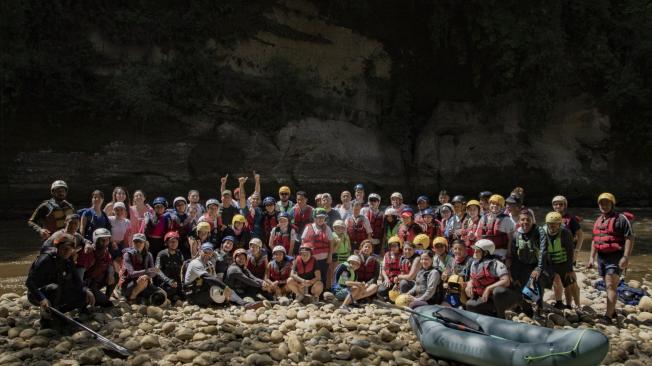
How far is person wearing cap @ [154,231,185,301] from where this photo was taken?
279 inches

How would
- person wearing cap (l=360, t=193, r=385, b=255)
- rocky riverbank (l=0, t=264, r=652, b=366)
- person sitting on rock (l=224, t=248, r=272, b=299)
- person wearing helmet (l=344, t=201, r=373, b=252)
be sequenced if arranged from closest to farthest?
rocky riverbank (l=0, t=264, r=652, b=366) → person sitting on rock (l=224, t=248, r=272, b=299) → person wearing helmet (l=344, t=201, r=373, b=252) → person wearing cap (l=360, t=193, r=385, b=255)

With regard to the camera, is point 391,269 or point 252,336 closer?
point 252,336

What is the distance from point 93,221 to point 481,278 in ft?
16.8

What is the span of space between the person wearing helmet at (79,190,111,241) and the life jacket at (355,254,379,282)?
3549 mm

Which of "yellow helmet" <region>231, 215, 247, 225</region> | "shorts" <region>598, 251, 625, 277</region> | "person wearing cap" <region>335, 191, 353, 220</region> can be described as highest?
"person wearing cap" <region>335, 191, 353, 220</region>

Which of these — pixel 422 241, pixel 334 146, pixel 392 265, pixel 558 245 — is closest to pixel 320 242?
pixel 392 265

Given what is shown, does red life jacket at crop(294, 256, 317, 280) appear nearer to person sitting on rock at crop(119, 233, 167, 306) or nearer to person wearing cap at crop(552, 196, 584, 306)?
person sitting on rock at crop(119, 233, 167, 306)

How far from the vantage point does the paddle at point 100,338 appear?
17.8 ft

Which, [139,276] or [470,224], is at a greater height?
[470,224]

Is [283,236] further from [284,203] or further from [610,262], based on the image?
[610,262]

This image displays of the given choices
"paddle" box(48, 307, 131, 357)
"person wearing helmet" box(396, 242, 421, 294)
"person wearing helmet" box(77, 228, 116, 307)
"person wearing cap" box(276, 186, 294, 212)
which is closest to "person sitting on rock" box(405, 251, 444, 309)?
"person wearing helmet" box(396, 242, 421, 294)

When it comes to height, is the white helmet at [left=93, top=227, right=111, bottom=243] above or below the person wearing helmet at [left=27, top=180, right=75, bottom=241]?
below

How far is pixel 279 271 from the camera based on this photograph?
7.43 m

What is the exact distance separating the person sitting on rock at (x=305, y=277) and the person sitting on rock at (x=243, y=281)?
0.36m
